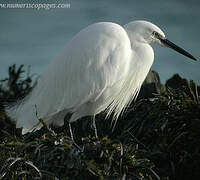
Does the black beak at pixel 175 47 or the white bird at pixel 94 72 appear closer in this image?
the white bird at pixel 94 72

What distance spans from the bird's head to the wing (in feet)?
0.38

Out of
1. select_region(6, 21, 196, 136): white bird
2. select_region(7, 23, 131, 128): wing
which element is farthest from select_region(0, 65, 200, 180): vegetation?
select_region(7, 23, 131, 128): wing

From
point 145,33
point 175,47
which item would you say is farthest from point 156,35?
point 175,47

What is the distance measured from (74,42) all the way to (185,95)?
1.14m

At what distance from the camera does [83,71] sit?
3.71m

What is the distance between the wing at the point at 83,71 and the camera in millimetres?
3619

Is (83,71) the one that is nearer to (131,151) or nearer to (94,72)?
(94,72)

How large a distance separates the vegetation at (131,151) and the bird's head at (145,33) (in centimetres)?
54

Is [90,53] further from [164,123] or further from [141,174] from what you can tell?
[141,174]

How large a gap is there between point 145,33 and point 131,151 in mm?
1406

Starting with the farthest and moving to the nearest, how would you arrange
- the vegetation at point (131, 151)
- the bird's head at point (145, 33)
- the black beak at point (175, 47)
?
the black beak at point (175, 47)
the bird's head at point (145, 33)
the vegetation at point (131, 151)

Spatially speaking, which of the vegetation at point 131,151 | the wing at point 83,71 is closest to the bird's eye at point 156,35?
the wing at point 83,71

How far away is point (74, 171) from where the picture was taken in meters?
2.71

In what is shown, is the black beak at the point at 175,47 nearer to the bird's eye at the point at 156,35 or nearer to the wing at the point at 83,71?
the bird's eye at the point at 156,35
